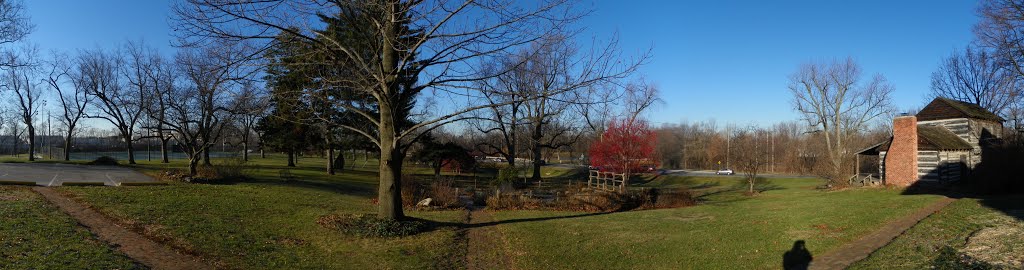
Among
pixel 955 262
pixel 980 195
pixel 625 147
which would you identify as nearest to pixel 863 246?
pixel 955 262

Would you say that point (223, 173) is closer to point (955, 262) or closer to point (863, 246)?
point (863, 246)

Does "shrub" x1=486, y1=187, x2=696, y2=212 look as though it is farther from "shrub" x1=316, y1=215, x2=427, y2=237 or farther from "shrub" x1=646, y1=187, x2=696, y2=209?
"shrub" x1=316, y1=215, x2=427, y2=237

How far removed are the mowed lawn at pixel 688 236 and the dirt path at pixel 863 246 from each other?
0.79 feet

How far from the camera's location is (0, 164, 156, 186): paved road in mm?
20250

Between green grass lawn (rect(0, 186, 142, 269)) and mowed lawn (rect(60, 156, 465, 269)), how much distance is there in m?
1.24

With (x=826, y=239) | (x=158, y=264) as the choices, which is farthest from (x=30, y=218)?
(x=826, y=239)

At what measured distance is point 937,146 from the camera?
24859mm

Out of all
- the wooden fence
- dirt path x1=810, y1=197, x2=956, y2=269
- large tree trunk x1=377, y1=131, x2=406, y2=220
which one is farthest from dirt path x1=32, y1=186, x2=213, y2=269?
the wooden fence

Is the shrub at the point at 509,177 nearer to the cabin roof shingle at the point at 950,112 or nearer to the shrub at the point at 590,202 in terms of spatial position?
the shrub at the point at 590,202

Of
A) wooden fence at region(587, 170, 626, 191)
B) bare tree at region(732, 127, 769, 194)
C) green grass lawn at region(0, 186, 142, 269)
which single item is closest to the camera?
green grass lawn at region(0, 186, 142, 269)

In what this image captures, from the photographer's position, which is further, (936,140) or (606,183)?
(606,183)

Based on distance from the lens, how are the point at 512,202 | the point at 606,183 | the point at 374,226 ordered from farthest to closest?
the point at 606,183
the point at 512,202
the point at 374,226

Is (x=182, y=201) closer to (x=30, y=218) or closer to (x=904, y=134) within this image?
(x=30, y=218)

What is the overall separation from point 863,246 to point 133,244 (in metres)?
13.7
